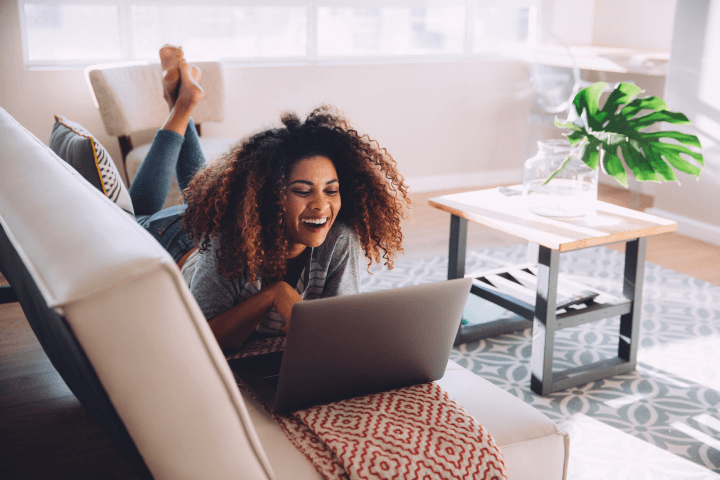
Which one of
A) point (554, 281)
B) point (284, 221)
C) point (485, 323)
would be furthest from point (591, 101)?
point (284, 221)

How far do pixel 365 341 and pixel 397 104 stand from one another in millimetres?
3525

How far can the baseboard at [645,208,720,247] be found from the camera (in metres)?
3.55

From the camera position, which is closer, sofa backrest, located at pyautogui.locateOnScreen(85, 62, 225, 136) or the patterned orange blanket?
the patterned orange blanket

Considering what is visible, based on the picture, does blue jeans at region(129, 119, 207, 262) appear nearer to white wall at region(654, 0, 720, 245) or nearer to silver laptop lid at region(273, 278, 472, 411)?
silver laptop lid at region(273, 278, 472, 411)

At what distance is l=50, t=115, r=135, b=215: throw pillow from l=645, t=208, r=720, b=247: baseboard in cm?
296

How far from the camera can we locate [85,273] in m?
0.61

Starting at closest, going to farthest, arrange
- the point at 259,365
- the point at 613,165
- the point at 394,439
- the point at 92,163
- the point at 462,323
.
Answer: the point at 394,439 → the point at 259,365 → the point at 92,163 → the point at 613,165 → the point at 462,323

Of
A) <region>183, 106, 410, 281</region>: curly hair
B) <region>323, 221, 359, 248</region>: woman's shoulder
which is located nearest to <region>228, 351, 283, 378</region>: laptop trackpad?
<region>183, 106, 410, 281</region>: curly hair

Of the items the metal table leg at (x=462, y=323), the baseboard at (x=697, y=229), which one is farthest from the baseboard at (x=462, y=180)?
the metal table leg at (x=462, y=323)

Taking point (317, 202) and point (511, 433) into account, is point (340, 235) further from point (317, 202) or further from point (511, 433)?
point (511, 433)

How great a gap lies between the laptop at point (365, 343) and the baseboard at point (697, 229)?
291 centimetres

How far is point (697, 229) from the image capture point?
3635 millimetres

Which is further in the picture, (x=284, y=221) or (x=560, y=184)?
Answer: (x=560, y=184)

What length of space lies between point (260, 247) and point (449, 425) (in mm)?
545
